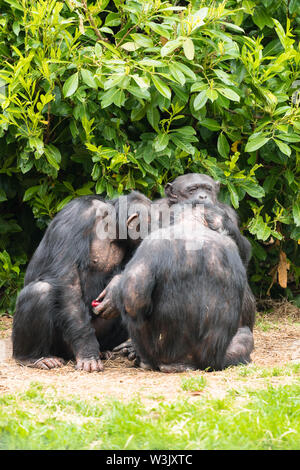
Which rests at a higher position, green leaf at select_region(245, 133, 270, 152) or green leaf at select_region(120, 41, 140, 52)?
green leaf at select_region(120, 41, 140, 52)

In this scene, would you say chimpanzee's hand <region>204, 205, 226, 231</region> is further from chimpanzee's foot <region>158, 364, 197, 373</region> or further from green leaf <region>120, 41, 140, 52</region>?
green leaf <region>120, 41, 140, 52</region>

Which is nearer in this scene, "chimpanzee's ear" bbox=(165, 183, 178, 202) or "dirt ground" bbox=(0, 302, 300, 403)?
"dirt ground" bbox=(0, 302, 300, 403)

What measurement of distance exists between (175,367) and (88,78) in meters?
2.57

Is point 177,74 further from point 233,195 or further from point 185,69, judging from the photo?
point 233,195

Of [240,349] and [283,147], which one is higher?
[283,147]

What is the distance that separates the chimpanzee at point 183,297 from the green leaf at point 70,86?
1.62 m

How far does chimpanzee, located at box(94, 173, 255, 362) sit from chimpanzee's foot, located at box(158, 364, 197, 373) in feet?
1.70

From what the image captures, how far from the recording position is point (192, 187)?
643 cm

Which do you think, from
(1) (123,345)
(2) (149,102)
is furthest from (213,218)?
(2) (149,102)

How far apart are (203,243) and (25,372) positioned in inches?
64.3

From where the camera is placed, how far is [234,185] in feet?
23.2

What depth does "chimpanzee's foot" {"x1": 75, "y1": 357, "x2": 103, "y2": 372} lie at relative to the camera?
5.30m

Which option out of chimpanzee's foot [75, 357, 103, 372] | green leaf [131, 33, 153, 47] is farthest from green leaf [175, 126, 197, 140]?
chimpanzee's foot [75, 357, 103, 372]
